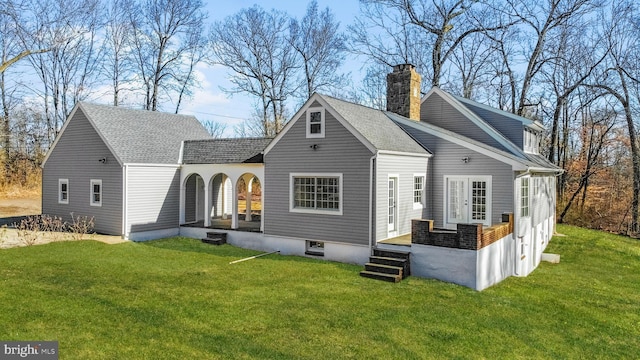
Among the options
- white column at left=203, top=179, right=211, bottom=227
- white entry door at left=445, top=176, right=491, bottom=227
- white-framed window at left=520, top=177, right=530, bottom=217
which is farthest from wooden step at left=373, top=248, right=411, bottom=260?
white column at left=203, top=179, right=211, bottom=227

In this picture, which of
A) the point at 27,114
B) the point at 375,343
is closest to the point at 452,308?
the point at 375,343

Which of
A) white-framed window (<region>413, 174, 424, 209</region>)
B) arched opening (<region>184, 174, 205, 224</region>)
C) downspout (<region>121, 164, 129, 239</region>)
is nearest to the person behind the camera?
white-framed window (<region>413, 174, 424, 209</region>)

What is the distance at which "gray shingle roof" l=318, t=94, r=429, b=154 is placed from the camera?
14.1 meters

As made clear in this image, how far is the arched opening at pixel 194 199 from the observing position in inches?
779

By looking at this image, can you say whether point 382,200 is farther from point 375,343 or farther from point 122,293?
point 122,293

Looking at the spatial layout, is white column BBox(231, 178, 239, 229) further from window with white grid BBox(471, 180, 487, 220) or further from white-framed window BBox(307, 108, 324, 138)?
window with white grid BBox(471, 180, 487, 220)

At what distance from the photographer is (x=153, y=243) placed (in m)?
17.1

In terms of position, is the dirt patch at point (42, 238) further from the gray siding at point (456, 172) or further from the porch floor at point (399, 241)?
the gray siding at point (456, 172)

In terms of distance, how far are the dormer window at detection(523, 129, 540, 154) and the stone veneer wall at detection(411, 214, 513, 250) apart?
7.49 m

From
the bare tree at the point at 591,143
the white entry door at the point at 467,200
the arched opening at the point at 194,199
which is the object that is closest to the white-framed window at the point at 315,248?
the white entry door at the point at 467,200

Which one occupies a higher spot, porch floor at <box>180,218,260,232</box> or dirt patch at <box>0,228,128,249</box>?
porch floor at <box>180,218,260,232</box>

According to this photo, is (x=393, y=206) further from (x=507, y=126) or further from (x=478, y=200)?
(x=507, y=126)

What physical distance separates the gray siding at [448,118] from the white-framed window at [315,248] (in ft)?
27.7

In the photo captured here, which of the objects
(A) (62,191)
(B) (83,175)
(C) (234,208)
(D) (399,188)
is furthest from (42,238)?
(D) (399,188)
